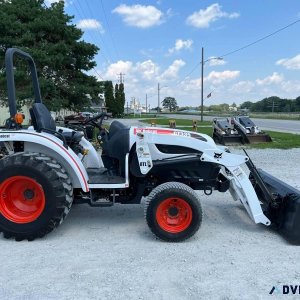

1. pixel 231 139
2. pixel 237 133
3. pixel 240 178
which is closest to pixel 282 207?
pixel 240 178

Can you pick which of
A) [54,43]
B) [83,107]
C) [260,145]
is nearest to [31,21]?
[54,43]

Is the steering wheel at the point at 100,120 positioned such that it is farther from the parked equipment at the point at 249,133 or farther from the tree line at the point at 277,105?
the tree line at the point at 277,105

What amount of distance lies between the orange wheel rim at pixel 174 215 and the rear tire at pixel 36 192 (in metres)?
1.03

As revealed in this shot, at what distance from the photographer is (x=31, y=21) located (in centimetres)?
1966

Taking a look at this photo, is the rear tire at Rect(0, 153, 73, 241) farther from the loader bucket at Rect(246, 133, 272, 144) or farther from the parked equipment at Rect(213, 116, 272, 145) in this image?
the loader bucket at Rect(246, 133, 272, 144)

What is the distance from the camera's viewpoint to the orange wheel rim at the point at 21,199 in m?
4.21

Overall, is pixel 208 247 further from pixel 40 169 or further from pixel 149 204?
pixel 40 169

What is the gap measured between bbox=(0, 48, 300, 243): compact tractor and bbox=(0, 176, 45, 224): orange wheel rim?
0.01m

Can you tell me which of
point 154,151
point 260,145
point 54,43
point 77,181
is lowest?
point 260,145

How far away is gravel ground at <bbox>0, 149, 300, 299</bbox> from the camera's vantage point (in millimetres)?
3107

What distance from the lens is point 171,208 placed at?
423 cm

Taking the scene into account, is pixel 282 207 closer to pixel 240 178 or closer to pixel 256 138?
pixel 240 178

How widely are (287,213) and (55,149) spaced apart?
2677mm

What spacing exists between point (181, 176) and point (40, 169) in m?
1.64
